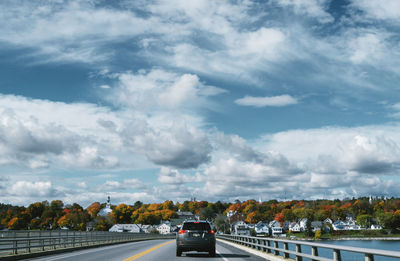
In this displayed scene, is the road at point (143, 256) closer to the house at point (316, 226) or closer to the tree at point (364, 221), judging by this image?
the house at point (316, 226)

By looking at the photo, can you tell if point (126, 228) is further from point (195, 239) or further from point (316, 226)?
point (195, 239)

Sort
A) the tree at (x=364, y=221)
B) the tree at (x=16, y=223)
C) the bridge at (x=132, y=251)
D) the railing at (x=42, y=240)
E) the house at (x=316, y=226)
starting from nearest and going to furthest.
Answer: the bridge at (x=132, y=251), the railing at (x=42, y=240), the tree at (x=16, y=223), the house at (x=316, y=226), the tree at (x=364, y=221)

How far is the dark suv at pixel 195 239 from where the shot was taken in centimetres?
2214

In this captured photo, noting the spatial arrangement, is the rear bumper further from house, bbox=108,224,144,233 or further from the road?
house, bbox=108,224,144,233

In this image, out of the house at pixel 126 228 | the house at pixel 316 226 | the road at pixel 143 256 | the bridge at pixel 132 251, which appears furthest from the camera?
the house at pixel 316 226

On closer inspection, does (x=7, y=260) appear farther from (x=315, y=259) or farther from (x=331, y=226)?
(x=331, y=226)

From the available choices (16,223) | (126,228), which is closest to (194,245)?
(126,228)

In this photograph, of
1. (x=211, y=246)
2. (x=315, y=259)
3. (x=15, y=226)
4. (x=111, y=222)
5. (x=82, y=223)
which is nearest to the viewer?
(x=315, y=259)

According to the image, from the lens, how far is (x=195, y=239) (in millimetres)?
22250

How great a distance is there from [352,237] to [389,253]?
6851 inches

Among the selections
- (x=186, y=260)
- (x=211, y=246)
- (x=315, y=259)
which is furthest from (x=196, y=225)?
(x=315, y=259)

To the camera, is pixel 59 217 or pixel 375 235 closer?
pixel 375 235

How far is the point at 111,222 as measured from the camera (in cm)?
19200

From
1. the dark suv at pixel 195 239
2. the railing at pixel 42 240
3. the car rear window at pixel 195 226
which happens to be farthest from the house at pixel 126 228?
the dark suv at pixel 195 239
